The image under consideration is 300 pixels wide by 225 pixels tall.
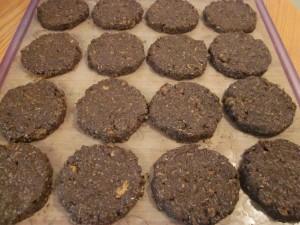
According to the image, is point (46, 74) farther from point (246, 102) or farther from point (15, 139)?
point (246, 102)

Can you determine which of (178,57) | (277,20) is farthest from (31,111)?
(277,20)

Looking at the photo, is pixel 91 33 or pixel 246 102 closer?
pixel 246 102

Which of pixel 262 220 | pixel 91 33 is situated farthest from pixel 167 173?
pixel 91 33

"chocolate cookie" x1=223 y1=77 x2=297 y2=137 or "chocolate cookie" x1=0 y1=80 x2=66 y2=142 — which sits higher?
"chocolate cookie" x1=0 y1=80 x2=66 y2=142

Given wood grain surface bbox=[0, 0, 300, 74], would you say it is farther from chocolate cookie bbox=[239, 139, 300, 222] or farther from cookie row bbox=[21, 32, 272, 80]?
chocolate cookie bbox=[239, 139, 300, 222]

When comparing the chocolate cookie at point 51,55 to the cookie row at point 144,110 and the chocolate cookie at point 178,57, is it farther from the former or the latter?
the chocolate cookie at point 178,57

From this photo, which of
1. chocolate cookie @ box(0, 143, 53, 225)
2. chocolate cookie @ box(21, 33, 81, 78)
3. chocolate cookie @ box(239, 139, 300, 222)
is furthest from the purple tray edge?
chocolate cookie @ box(0, 143, 53, 225)
